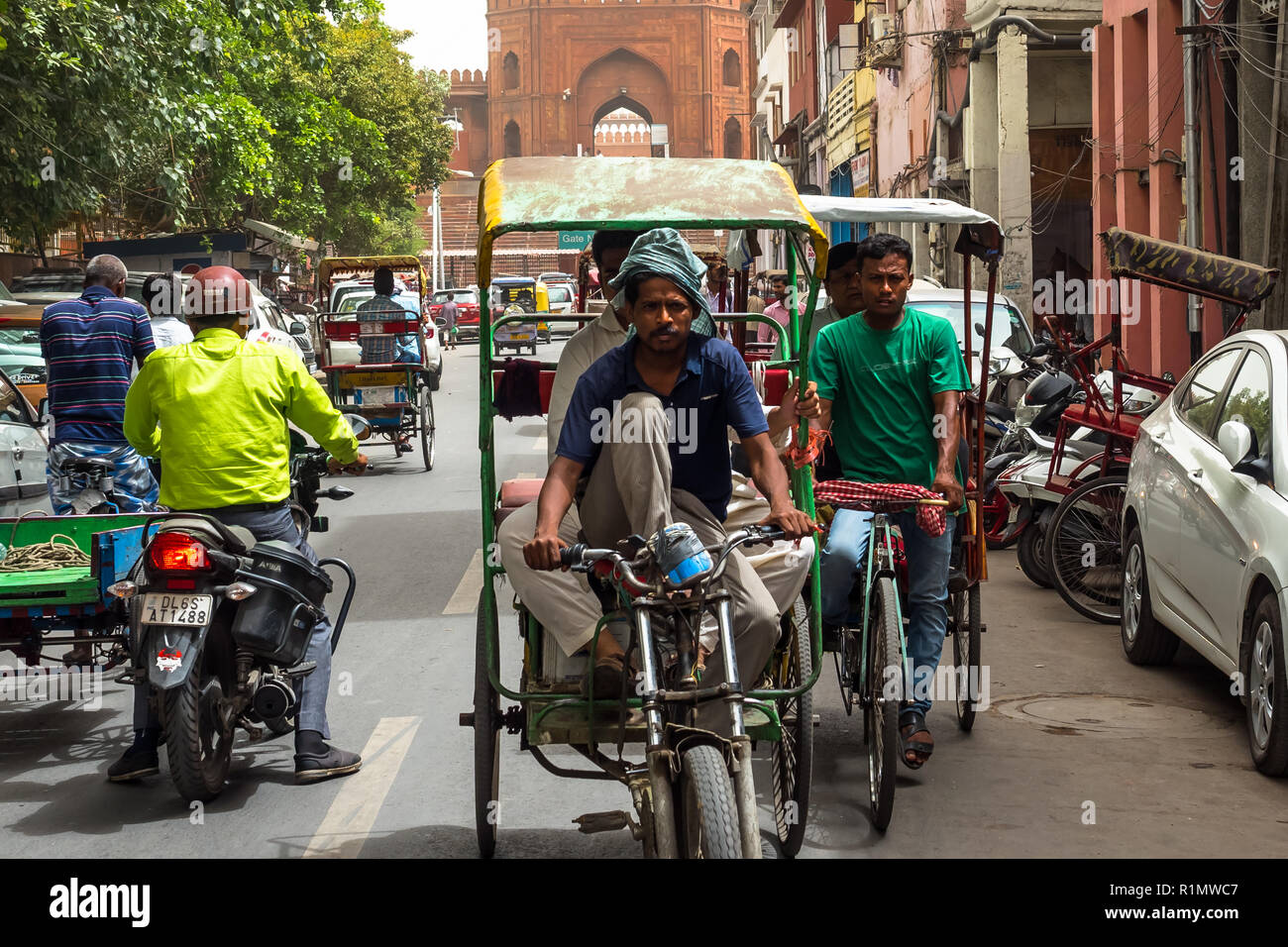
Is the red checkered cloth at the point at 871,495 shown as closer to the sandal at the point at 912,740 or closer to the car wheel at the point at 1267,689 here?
the sandal at the point at 912,740

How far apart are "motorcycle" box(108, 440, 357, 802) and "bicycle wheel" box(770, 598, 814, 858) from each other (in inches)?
72.0

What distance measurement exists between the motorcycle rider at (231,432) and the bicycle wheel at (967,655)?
2367 millimetres

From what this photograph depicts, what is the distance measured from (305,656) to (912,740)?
7.11 feet

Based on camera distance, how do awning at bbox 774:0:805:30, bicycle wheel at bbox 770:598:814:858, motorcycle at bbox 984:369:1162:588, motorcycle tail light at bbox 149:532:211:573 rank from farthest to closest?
1. awning at bbox 774:0:805:30
2. motorcycle at bbox 984:369:1162:588
3. motorcycle tail light at bbox 149:532:211:573
4. bicycle wheel at bbox 770:598:814:858

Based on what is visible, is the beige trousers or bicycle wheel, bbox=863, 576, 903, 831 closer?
the beige trousers

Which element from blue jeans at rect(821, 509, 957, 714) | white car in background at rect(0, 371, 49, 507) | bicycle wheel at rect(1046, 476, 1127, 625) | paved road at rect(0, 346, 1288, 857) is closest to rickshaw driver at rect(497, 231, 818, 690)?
blue jeans at rect(821, 509, 957, 714)

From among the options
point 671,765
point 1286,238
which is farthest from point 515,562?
point 1286,238

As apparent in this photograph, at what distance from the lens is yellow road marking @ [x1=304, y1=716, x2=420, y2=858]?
504 cm

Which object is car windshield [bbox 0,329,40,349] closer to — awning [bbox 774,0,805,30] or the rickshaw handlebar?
the rickshaw handlebar

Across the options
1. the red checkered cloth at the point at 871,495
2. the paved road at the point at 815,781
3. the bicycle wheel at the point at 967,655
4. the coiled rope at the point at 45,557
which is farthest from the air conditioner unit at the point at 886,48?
the red checkered cloth at the point at 871,495

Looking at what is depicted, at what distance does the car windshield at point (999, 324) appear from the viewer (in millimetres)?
14812

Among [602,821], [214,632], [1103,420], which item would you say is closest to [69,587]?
[214,632]

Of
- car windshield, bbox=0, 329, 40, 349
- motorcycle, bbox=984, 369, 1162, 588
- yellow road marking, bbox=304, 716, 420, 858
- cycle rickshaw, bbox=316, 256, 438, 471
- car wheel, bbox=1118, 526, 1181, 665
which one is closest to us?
yellow road marking, bbox=304, 716, 420, 858

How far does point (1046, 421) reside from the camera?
37.7 ft
